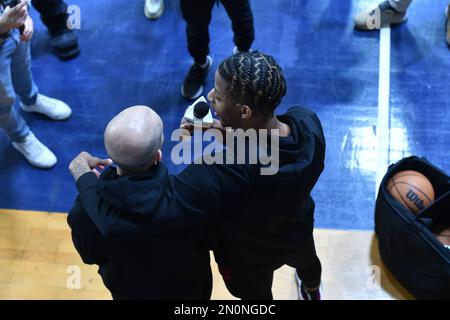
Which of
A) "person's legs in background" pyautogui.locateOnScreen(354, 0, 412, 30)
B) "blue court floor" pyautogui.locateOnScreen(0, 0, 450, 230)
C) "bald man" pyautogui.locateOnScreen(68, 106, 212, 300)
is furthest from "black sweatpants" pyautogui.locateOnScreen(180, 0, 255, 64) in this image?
"bald man" pyautogui.locateOnScreen(68, 106, 212, 300)

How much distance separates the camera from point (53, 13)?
3.18 metres

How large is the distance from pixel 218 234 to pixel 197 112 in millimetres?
440

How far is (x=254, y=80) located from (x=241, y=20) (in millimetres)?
1338

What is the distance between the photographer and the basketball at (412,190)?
224 centimetres

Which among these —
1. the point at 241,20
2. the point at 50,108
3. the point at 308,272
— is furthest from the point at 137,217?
the point at 50,108

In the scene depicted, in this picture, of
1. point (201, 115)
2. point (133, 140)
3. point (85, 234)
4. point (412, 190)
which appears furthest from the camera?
point (412, 190)

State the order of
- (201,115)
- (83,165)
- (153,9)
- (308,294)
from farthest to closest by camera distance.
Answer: (153,9), (308,294), (201,115), (83,165)

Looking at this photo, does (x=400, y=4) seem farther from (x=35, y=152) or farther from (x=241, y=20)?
(x=35, y=152)

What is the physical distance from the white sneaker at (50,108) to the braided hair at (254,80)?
1750mm

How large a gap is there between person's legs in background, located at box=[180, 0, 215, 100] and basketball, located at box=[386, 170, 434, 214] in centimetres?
123

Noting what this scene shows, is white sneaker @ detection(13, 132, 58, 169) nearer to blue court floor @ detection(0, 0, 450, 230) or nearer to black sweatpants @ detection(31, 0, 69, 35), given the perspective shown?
blue court floor @ detection(0, 0, 450, 230)

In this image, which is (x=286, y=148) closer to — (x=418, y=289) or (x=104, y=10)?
(x=418, y=289)

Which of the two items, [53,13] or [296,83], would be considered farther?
[53,13]

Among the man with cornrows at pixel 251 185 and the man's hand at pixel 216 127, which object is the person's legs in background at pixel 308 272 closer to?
the man with cornrows at pixel 251 185
